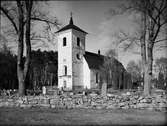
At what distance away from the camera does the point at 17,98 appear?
10.9 m

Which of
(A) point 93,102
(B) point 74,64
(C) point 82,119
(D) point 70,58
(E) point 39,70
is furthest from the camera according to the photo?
(E) point 39,70

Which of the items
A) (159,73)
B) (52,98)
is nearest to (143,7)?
(52,98)

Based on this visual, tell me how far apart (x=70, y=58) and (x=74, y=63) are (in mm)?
1384

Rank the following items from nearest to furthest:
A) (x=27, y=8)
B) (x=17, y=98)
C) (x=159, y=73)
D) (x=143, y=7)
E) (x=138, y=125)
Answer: (x=138, y=125) < (x=17, y=98) < (x=27, y=8) < (x=143, y=7) < (x=159, y=73)

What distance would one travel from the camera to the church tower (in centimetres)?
3838

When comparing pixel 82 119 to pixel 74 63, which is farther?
pixel 74 63

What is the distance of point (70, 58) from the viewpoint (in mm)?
38938

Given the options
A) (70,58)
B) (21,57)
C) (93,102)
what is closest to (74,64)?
Answer: (70,58)

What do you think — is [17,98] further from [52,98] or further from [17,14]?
[17,14]

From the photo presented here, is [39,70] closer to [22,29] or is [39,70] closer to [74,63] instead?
[74,63]

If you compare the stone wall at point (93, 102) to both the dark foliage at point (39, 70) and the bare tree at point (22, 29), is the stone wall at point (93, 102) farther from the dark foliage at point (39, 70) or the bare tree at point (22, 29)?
the dark foliage at point (39, 70)

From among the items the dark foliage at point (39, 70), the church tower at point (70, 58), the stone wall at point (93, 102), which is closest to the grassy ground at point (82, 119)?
the stone wall at point (93, 102)

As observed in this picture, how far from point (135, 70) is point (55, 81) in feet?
84.8

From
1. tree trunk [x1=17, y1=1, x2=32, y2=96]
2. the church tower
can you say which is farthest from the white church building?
tree trunk [x1=17, y1=1, x2=32, y2=96]
